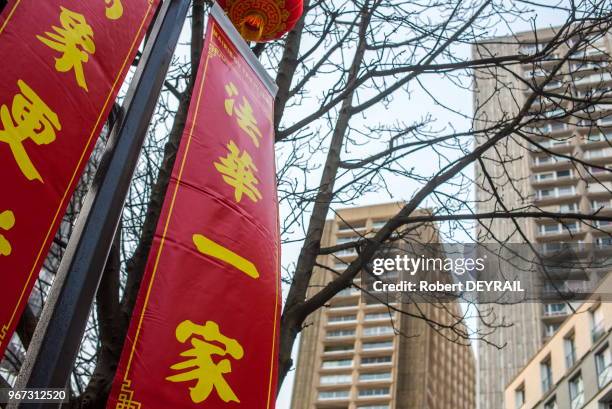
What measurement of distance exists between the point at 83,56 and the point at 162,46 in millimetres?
423

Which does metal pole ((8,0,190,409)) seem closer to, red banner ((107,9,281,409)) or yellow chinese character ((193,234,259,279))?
red banner ((107,9,281,409))

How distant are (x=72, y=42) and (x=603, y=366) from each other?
83.7 ft

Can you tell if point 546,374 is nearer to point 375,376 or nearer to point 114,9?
point 114,9

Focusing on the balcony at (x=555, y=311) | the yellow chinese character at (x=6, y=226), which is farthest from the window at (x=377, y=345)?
the yellow chinese character at (x=6, y=226)

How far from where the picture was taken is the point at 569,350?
2719cm

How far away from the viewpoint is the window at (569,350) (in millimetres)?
26703

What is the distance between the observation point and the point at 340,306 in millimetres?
72438

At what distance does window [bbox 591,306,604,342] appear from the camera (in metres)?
24.4

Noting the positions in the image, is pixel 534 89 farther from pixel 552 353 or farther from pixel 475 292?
pixel 552 353

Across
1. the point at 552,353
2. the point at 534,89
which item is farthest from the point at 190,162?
the point at 552,353

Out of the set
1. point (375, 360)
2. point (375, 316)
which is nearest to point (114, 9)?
point (375, 360)

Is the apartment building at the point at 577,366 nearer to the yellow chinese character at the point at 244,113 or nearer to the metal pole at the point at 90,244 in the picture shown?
the yellow chinese character at the point at 244,113

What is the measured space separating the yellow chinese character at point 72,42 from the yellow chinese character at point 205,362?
103cm

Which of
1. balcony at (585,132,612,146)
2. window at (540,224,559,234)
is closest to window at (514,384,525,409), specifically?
balcony at (585,132,612,146)
